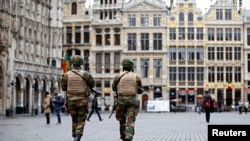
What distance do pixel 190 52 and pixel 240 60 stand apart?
21.4 feet

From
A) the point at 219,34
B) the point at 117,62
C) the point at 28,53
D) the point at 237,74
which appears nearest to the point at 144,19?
the point at 117,62

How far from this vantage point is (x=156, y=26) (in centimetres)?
7719

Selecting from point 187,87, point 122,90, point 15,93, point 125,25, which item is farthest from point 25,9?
point 122,90

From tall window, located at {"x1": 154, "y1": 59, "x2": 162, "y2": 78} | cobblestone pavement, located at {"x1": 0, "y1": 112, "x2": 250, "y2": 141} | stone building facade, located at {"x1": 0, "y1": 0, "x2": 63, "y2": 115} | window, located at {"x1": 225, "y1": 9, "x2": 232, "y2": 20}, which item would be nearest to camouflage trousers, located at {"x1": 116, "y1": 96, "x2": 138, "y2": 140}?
cobblestone pavement, located at {"x1": 0, "y1": 112, "x2": 250, "y2": 141}

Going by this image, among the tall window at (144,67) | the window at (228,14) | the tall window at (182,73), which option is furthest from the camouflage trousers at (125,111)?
the window at (228,14)

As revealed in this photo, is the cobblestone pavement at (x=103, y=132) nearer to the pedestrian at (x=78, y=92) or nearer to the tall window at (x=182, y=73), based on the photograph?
the pedestrian at (x=78, y=92)

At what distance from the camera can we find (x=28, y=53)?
56438 mm

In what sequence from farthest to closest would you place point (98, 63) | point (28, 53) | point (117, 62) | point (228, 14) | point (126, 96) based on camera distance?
1. point (98, 63)
2. point (117, 62)
3. point (228, 14)
4. point (28, 53)
5. point (126, 96)

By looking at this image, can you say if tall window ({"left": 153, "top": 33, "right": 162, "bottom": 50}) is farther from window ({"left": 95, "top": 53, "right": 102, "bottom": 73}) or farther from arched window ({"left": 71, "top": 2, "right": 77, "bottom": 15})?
arched window ({"left": 71, "top": 2, "right": 77, "bottom": 15})

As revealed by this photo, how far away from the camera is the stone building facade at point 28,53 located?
162 feet

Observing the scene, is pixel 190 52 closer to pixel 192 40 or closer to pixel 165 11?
pixel 192 40

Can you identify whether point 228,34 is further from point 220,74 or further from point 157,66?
point 157,66

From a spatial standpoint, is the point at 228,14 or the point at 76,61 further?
the point at 228,14

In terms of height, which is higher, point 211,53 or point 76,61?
point 211,53
